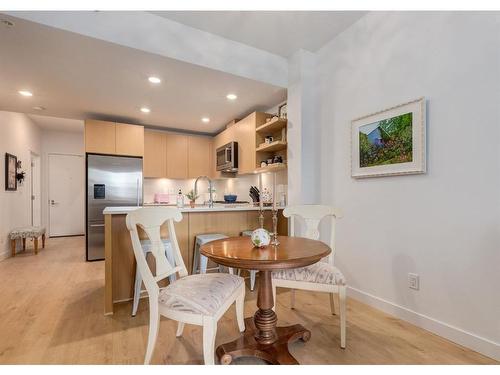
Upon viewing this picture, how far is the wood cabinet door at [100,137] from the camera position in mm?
4117

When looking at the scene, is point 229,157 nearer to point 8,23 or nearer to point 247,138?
point 247,138

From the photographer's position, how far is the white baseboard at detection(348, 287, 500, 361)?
1.62 m

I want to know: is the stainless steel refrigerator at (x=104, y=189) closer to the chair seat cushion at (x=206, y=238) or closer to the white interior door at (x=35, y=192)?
the chair seat cushion at (x=206, y=238)

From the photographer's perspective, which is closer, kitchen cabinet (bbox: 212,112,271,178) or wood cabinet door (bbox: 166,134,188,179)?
kitchen cabinet (bbox: 212,112,271,178)

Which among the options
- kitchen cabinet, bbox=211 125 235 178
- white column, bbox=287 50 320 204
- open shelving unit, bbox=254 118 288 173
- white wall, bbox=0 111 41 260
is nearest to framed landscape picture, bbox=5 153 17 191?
white wall, bbox=0 111 41 260

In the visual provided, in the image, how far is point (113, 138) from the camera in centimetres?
429

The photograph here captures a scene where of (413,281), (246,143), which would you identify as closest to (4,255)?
(246,143)

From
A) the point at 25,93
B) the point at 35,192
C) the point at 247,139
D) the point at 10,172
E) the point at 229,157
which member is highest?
the point at 25,93

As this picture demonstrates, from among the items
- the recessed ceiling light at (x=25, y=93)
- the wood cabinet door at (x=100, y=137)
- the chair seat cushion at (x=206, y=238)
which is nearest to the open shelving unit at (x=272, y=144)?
the chair seat cushion at (x=206, y=238)

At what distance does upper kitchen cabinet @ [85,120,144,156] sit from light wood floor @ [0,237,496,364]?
7.20 ft

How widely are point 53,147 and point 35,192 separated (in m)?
1.15

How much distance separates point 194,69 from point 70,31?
1.06 m

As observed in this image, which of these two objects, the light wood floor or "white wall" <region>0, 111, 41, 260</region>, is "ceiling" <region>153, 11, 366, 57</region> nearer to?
the light wood floor
